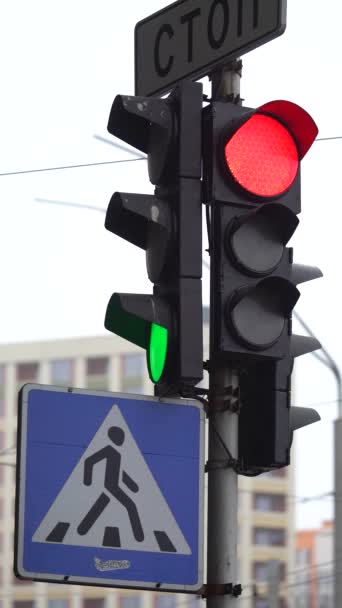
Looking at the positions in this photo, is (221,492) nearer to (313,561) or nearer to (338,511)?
(338,511)

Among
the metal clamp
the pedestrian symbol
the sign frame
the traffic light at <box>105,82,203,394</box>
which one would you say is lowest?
the metal clamp

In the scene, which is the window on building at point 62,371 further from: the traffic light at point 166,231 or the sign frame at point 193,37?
the traffic light at point 166,231

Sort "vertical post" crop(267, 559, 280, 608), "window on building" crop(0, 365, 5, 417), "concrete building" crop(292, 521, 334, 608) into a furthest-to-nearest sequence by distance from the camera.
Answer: "concrete building" crop(292, 521, 334, 608) → "window on building" crop(0, 365, 5, 417) → "vertical post" crop(267, 559, 280, 608)

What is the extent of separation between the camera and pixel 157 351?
5.18m

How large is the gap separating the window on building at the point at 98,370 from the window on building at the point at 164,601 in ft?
48.4

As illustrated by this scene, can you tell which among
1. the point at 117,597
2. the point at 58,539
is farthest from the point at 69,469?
the point at 117,597

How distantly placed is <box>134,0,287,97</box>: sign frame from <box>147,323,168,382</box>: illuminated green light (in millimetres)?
1119

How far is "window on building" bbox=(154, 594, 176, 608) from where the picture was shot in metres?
103

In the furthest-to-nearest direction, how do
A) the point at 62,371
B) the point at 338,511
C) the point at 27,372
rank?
the point at 27,372 → the point at 62,371 → the point at 338,511

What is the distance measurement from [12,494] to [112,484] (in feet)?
342

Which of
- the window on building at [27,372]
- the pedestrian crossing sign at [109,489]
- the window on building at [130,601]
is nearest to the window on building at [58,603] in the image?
the window on building at [130,601]

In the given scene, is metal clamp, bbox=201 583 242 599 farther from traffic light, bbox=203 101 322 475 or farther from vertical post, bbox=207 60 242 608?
traffic light, bbox=203 101 322 475

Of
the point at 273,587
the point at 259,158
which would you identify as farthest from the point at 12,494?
the point at 259,158

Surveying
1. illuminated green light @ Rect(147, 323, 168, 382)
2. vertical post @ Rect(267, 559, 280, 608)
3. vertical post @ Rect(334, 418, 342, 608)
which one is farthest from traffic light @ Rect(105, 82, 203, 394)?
vertical post @ Rect(267, 559, 280, 608)
